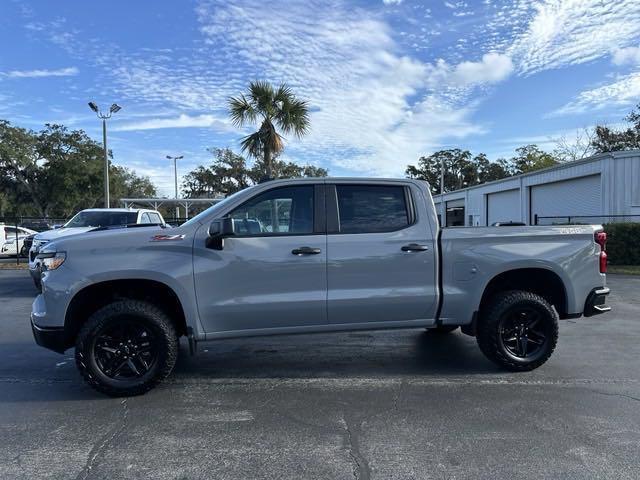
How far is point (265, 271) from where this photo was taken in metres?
4.66

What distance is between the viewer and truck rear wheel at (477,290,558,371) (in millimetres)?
5141

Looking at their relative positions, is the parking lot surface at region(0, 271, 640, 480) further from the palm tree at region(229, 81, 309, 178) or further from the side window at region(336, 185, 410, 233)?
the palm tree at region(229, 81, 309, 178)

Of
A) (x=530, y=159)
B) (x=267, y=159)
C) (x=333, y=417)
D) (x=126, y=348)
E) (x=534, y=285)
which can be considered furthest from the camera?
(x=530, y=159)

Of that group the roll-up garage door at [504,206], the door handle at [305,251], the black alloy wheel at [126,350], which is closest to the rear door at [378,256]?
the door handle at [305,251]

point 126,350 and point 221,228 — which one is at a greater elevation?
point 221,228

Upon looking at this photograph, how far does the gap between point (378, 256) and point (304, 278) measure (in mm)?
747

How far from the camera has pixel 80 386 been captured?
16.1ft

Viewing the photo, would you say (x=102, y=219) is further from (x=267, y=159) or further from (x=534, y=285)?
(x=534, y=285)

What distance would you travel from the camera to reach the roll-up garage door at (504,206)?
28466 mm

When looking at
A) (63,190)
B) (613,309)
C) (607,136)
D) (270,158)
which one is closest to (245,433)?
(613,309)

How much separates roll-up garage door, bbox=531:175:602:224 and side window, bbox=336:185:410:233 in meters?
18.0

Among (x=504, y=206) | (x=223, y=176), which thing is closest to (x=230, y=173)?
(x=223, y=176)

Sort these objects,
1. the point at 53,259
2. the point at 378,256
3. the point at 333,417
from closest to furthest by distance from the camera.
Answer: the point at 333,417
the point at 53,259
the point at 378,256

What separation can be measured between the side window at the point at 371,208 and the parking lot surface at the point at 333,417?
5.07ft
